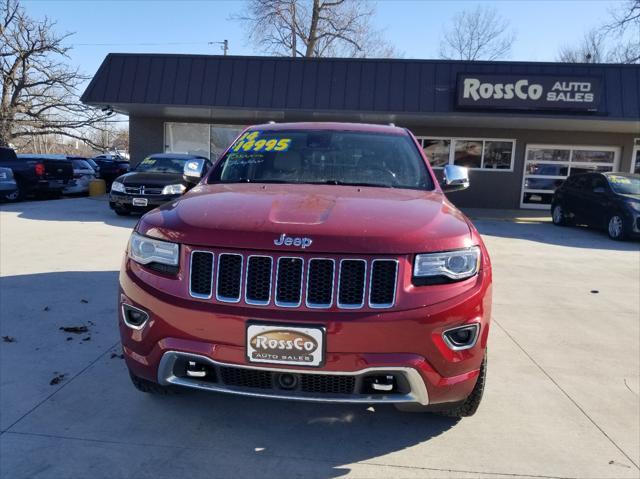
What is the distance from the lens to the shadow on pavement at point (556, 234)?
10695mm

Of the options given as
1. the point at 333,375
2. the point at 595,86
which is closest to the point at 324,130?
the point at 333,375

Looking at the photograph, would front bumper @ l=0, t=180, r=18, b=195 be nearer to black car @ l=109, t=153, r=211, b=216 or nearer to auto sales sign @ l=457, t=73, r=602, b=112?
black car @ l=109, t=153, r=211, b=216

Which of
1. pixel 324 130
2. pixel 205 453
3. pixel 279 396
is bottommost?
pixel 205 453

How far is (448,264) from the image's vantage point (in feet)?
8.27

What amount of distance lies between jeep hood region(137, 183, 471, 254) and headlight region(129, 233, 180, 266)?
0.04 m

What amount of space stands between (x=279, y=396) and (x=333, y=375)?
297 mm

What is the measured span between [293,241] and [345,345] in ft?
1.77

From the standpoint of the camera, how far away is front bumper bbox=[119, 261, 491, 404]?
2.37 m

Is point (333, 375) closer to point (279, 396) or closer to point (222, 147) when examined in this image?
point (279, 396)

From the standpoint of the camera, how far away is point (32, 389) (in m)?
3.27

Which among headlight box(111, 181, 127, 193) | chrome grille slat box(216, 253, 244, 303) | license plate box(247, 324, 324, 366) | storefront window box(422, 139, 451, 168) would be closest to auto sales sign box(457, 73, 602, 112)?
storefront window box(422, 139, 451, 168)

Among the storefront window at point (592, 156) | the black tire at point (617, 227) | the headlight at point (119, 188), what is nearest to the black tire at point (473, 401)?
the black tire at point (617, 227)

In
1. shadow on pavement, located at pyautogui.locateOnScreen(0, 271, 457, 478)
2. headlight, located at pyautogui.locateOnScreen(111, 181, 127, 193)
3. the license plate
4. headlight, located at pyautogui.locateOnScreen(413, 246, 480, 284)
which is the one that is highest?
headlight, located at pyautogui.locateOnScreen(413, 246, 480, 284)

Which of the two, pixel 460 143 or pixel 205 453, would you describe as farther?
pixel 460 143
